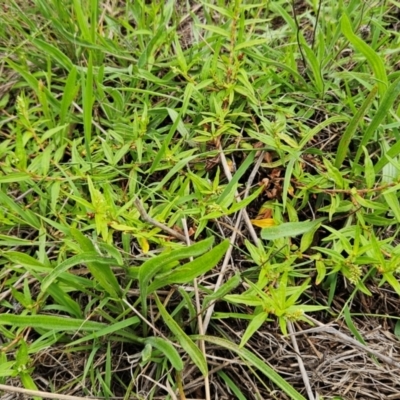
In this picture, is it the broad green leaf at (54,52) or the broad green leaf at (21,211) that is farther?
the broad green leaf at (54,52)

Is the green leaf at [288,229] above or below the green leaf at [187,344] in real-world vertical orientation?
above

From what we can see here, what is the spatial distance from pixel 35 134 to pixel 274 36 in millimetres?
834

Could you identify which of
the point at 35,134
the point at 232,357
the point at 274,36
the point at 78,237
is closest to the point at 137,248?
the point at 78,237

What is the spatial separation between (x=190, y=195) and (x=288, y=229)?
279mm

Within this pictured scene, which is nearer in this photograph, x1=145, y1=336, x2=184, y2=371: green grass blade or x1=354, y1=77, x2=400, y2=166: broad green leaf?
x1=145, y1=336, x2=184, y2=371: green grass blade

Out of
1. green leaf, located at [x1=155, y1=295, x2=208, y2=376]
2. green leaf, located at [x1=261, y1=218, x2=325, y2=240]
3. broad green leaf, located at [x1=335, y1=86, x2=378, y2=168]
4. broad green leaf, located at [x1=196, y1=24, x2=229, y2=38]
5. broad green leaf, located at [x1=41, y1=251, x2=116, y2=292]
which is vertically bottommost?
green leaf, located at [x1=155, y1=295, x2=208, y2=376]

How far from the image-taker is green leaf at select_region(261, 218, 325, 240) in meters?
1.37

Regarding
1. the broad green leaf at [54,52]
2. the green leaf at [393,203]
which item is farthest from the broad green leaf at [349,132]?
the broad green leaf at [54,52]

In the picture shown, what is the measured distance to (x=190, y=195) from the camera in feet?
4.79

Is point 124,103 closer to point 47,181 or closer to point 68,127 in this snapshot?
point 68,127

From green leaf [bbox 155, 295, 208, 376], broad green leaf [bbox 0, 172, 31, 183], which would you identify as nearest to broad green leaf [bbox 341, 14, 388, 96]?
green leaf [bbox 155, 295, 208, 376]

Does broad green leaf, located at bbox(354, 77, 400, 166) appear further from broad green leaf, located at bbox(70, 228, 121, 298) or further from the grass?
broad green leaf, located at bbox(70, 228, 121, 298)

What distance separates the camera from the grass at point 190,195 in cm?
130

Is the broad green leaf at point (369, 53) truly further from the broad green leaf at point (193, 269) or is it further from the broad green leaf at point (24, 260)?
the broad green leaf at point (24, 260)
